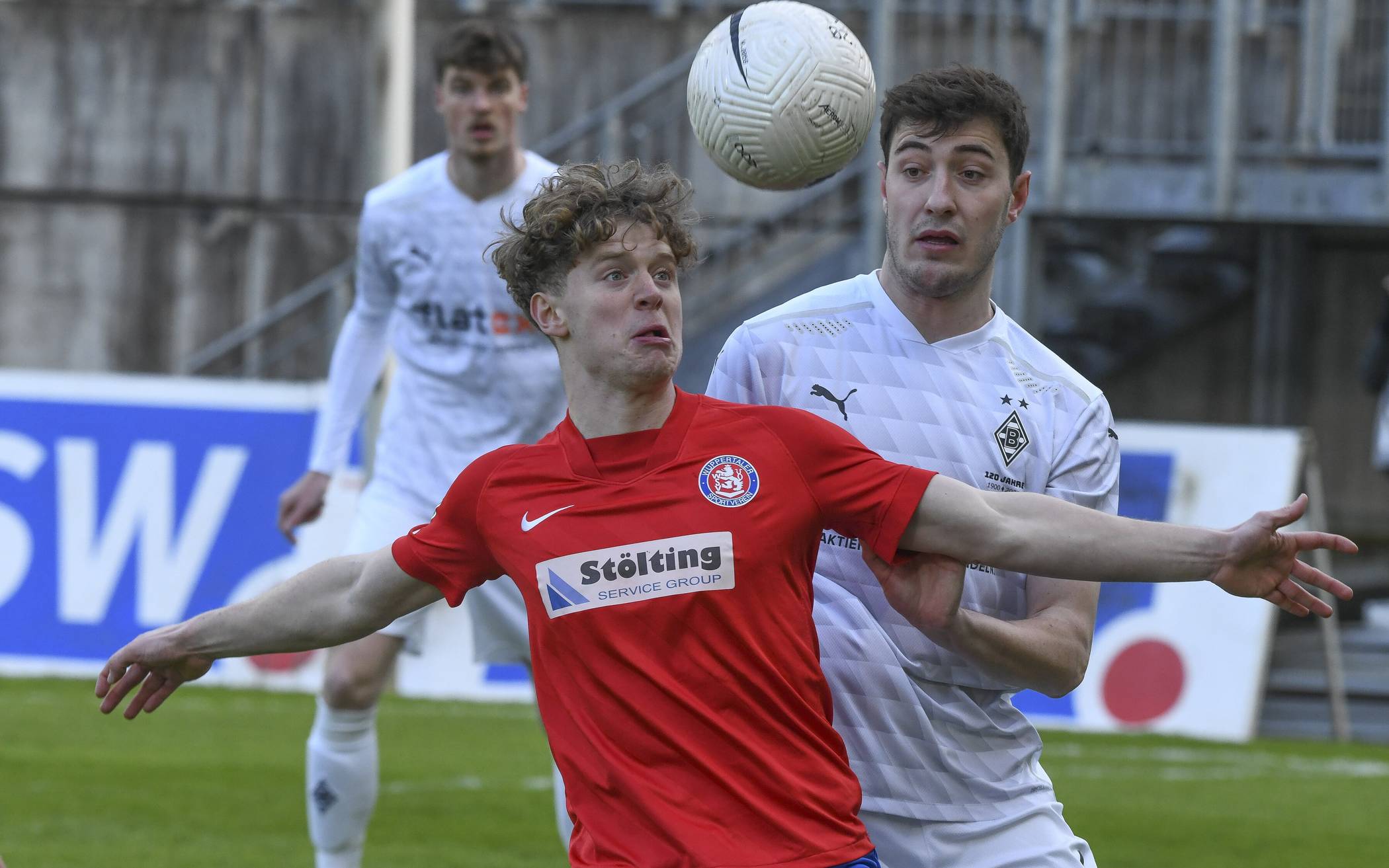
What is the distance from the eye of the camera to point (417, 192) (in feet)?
19.8

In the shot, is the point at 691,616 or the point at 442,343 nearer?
the point at 691,616

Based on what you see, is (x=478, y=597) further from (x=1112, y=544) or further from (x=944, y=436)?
(x=1112, y=544)

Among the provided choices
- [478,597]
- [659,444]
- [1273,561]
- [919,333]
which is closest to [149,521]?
[478,597]

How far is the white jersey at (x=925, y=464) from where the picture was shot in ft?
11.9

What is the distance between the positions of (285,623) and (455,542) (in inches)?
14.5

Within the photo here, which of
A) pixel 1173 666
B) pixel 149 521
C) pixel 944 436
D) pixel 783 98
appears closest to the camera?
pixel 944 436

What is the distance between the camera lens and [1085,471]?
372 centimetres

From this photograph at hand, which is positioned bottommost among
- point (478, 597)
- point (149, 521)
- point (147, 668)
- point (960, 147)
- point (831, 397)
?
point (149, 521)

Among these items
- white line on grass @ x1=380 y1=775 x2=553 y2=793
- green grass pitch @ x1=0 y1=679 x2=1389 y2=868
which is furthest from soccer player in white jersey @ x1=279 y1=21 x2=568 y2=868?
white line on grass @ x1=380 y1=775 x2=553 y2=793

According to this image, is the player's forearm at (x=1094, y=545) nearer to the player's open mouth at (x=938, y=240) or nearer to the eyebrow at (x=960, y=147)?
the player's open mouth at (x=938, y=240)

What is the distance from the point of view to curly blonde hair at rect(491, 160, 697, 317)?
3273 millimetres

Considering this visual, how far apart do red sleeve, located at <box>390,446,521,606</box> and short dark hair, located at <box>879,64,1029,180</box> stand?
1.06 meters

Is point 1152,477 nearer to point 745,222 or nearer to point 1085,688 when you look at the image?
point 1085,688

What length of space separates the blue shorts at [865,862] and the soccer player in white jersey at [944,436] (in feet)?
1.59
